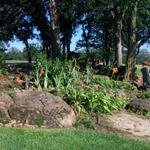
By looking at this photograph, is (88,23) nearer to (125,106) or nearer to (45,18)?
(45,18)

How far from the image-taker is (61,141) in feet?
31.0

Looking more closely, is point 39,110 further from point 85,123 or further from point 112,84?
point 112,84

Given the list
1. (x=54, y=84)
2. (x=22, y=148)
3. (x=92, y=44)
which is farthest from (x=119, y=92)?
(x=92, y=44)

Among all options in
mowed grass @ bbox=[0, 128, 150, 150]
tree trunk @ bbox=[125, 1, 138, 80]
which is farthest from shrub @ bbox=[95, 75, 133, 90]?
mowed grass @ bbox=[0, 128, 150, 150]

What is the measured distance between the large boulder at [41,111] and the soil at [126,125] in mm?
750

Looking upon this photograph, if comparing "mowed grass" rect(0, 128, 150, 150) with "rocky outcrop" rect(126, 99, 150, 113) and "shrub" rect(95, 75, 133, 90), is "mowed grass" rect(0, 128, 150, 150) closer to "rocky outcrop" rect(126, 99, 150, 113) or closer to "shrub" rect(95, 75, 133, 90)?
"rocky outcrop" rect(126, 99, 150, 113)

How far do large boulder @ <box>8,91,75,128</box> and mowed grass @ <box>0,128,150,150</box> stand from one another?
56 cm

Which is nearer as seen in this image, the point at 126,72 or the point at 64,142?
the point at 64,142

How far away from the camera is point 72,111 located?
455 inches

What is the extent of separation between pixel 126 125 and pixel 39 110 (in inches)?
77.1

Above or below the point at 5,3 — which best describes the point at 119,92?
below

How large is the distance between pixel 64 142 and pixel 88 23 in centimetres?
4220

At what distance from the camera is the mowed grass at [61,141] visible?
902cm

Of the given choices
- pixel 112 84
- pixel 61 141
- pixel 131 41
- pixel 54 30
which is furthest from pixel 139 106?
pixel 54 30
